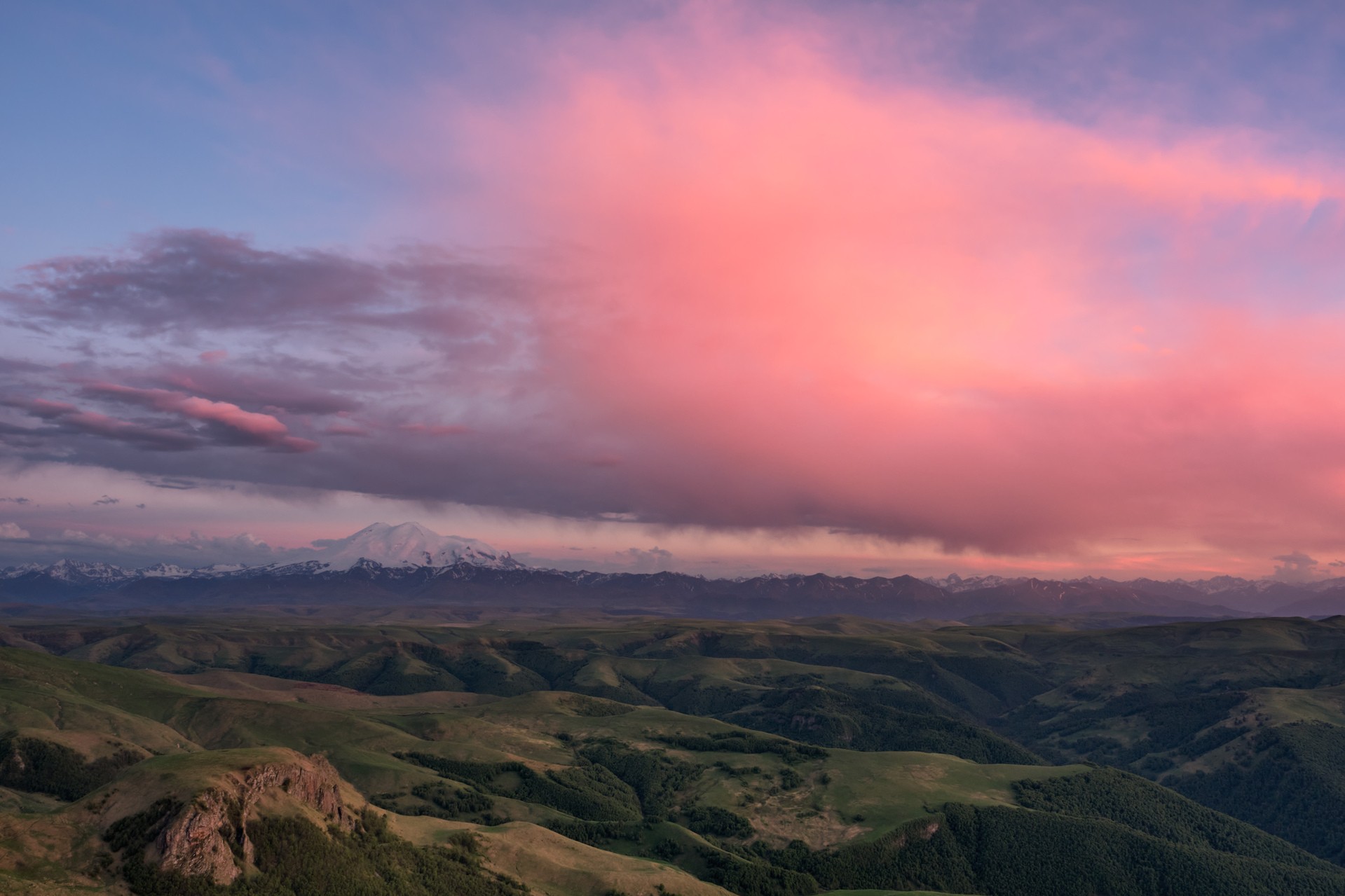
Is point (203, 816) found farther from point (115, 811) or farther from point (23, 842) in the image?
point (23, 842)

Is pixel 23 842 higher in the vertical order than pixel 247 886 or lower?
higher

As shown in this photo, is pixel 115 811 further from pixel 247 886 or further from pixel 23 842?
pixel 247 886

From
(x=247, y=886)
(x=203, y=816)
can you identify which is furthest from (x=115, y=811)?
(x=247, y=886)

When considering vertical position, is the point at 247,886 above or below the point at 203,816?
below

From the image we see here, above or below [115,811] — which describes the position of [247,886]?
below

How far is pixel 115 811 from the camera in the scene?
192 meters

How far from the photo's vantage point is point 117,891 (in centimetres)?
17288

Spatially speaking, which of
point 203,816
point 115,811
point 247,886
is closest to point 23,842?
point 115,811

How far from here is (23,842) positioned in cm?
17250

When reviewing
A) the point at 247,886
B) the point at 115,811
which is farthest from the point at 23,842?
the point at 247,886

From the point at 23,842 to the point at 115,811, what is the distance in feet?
67.9

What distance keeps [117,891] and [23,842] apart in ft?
69.5

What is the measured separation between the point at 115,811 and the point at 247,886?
33.7 metres

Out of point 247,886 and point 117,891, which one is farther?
point 247,886
